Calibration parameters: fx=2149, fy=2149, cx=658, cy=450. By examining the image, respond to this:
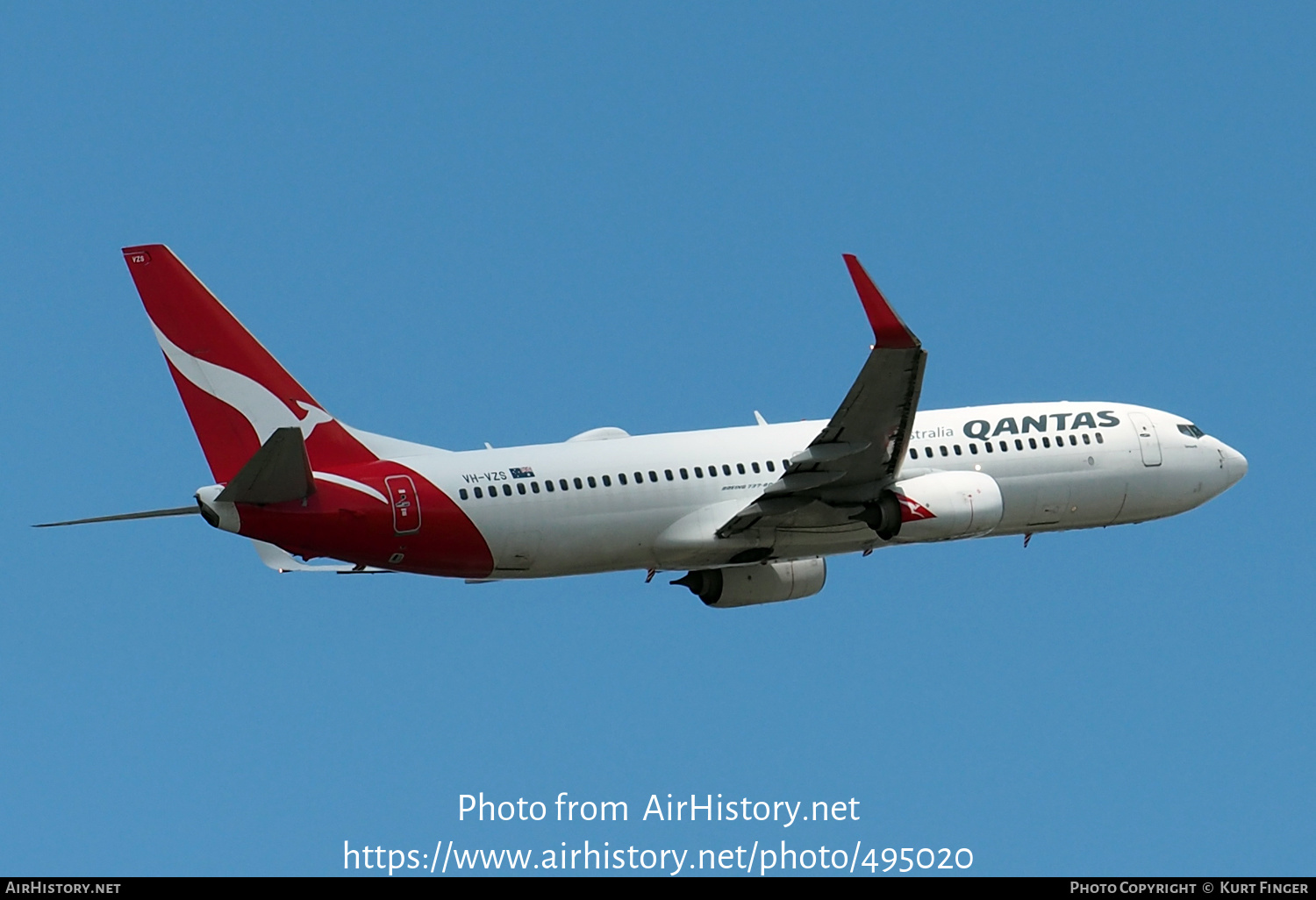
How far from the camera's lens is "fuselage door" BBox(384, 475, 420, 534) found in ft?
142

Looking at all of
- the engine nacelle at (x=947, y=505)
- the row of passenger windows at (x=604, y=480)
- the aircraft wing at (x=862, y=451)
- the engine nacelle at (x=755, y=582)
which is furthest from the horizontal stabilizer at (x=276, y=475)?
the engine nacelle at (x=947, y=505)

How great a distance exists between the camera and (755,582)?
51250 millimetres

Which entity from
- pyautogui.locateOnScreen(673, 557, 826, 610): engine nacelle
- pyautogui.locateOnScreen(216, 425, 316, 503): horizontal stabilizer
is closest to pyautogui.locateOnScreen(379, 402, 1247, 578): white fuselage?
pyautogui.locateOnScreen(673, 557, 826, 610): engine nacelle

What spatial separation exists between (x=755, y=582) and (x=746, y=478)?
4.39m

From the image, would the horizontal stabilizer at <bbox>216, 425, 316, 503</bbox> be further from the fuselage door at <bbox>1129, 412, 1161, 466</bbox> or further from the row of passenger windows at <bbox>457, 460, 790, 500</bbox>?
the fuselage door at <bbox>1129, 412, 1161, 466</bbox>

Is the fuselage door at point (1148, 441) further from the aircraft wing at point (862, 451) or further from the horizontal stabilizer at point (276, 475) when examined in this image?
the horizontal stabilizer at point (276, 475)

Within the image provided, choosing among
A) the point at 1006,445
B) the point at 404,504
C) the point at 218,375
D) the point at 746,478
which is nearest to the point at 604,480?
the point at 746,478

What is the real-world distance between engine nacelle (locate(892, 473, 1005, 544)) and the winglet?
547 centimetres

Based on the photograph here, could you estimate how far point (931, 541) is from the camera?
157ft

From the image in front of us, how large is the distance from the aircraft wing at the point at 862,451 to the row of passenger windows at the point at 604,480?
0.77 m
